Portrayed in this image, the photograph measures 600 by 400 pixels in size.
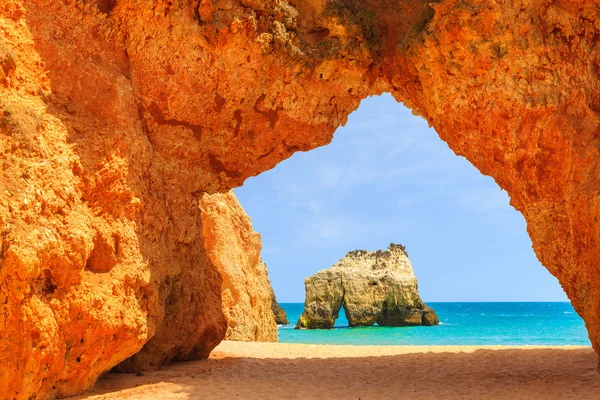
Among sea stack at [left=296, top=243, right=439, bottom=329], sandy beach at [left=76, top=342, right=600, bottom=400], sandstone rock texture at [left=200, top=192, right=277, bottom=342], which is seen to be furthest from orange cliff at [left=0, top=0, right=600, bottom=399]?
sea stack at [left=296, top=243, right=439, bottom=329]

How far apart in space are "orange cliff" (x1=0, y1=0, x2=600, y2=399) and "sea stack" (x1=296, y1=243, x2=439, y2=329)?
2949 centimetres

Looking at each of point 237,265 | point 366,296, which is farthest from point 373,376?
point 366,296

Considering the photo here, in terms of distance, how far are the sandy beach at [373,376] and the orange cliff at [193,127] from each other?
0.80 meters

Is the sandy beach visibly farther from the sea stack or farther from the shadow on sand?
the sea stack

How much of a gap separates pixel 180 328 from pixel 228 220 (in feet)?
28.9

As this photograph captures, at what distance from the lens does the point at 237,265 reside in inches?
716

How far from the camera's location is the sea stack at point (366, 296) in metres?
40.2

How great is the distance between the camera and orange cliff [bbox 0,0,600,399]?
7.07 m

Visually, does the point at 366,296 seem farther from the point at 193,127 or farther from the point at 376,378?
the point at 193,127

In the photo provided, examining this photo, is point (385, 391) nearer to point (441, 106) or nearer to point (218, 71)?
point (441, 106)

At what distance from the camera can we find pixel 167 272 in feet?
30.4

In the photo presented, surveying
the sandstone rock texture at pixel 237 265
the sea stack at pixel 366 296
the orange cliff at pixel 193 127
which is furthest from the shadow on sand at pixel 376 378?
the sea stack at pixel 366 296

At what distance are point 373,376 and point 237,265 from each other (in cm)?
935

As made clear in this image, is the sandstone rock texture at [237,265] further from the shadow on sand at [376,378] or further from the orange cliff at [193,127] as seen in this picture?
the orange cliff at [193,127]
